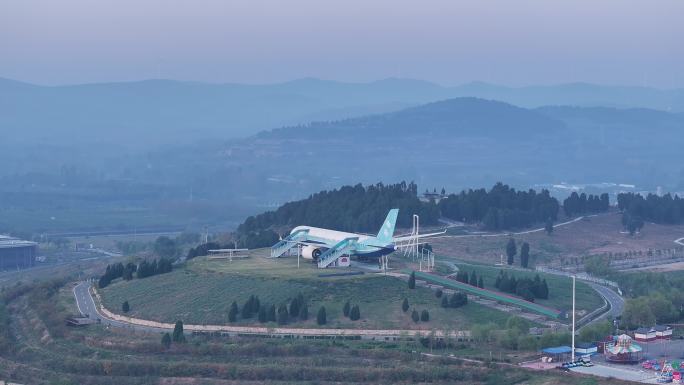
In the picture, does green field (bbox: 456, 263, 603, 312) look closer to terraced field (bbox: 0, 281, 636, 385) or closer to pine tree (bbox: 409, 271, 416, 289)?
pine tree (bbox: 409, 271, 416, 289)

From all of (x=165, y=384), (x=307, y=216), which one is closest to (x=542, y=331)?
(x=165, y=384)

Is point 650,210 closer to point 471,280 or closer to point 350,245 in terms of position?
point 471,280

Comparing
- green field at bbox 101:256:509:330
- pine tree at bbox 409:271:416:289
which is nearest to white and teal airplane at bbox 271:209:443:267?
green field at bbox 101:256:509:330

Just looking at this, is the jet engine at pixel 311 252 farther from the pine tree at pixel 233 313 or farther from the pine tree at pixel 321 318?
the pine tree at pixel 321 318

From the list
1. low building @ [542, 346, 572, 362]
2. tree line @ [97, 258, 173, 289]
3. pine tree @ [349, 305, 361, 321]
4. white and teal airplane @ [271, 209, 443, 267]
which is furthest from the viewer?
tree line @ [97, 258, 173, 289]

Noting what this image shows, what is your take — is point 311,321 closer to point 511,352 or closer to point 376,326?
point 376,326

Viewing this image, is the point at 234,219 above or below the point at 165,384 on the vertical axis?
above
